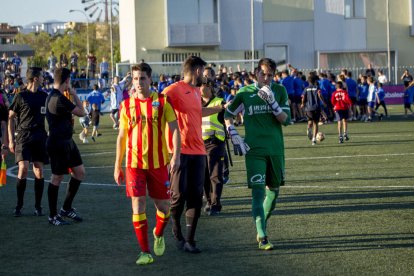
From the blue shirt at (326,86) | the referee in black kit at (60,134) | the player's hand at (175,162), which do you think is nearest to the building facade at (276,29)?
the blue shirt at (326,86)

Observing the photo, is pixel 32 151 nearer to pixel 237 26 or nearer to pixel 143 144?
pixel 143 144

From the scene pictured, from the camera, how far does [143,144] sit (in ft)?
30.2

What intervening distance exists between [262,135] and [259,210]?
0.85 metres

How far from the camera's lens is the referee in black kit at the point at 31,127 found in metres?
12.6

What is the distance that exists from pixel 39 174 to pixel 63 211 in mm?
889

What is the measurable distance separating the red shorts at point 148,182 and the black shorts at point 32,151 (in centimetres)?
367

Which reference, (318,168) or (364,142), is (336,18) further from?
(318,168)

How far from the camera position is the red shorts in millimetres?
9156

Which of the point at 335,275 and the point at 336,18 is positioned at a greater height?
the point at 336,18

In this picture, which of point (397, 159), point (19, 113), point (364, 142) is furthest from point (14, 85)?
point (19, 113)

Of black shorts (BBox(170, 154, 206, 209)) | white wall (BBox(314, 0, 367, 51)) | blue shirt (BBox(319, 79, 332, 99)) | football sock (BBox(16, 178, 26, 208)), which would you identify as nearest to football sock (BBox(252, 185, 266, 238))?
black shorts (BBox(170, 154, 206, 209))

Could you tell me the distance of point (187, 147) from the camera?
1001 cm

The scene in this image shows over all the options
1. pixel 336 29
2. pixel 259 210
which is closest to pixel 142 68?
pixel 259 210

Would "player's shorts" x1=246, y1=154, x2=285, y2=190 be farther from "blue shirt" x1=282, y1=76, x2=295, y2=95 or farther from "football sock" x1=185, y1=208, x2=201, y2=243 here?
"blue shirt" x1=282, y1=76, x2=295, y2=95
